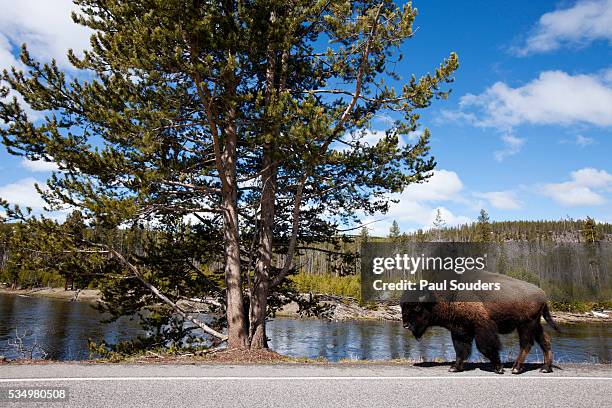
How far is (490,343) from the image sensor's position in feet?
23.6

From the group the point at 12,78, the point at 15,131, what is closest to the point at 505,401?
the point at 15,131

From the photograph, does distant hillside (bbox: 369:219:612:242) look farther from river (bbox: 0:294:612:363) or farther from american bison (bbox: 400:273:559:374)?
american bison (bbox: 400:273:559:374)

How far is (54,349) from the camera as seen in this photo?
2245 centimetres

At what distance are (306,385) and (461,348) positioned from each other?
2918mm

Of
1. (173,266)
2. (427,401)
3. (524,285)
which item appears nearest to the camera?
(427,401)

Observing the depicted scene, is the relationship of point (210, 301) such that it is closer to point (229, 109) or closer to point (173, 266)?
point (173, 266)

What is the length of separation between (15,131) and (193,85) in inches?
166

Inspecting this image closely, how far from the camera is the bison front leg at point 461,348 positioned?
23.8ft

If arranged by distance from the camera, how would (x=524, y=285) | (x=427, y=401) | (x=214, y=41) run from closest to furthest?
(x=427, y=401) < (x=524, y=285) < (x=214, y=41)

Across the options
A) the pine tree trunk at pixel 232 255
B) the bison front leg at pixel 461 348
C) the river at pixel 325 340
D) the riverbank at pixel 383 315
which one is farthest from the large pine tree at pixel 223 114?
the riverbank at pixel 383 315

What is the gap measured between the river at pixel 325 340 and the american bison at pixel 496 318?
44.4ft
